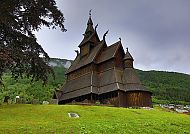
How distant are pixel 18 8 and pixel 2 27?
91.8 inches

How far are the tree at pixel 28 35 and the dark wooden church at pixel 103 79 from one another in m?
21.3

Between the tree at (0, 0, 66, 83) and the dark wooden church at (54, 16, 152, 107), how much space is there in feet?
69.8

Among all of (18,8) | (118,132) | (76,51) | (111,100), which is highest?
(76,51)

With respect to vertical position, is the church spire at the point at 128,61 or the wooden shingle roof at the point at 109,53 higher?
the wooden shingle roof at the point at 109,53

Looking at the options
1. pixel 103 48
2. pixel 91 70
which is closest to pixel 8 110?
pixel 91 70

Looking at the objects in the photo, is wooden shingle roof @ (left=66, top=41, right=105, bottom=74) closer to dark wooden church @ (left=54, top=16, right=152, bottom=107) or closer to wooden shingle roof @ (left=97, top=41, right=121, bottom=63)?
dark wooden church @ (left=54, top=16, right=152, bottom=107)

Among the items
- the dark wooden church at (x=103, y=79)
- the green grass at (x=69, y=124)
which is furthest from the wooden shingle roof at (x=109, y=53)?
the green grass at (x=69, y=124)

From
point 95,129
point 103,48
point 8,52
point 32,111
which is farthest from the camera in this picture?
point 103,48

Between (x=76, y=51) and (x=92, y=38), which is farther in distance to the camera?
(x=76, y=51)

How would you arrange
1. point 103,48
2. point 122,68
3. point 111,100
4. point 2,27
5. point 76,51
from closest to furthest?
point 2,27, point 111,100, point 122,68, point 103,48, point 76,51

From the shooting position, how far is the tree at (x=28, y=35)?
1107 inches

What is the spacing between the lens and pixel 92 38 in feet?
211

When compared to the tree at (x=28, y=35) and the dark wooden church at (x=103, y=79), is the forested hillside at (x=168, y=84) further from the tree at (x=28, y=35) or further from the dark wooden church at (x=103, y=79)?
the tree at (x=28, y=35)

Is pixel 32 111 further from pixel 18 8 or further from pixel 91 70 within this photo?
pixel 91 70
